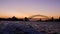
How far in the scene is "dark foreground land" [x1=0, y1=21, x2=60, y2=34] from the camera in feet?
15.7

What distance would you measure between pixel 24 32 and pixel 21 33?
99 mm

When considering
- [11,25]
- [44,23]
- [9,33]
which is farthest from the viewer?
[44,23]

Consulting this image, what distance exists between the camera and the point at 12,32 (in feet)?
15.5

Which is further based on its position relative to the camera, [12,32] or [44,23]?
[44,23]

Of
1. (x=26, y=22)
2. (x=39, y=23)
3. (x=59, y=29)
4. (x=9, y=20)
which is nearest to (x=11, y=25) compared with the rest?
(x=9, y=20)

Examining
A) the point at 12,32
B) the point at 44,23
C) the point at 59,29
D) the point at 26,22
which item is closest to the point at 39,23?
the point at 44,23

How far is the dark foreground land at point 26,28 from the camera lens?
4789 millimetres

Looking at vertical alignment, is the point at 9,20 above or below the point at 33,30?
above

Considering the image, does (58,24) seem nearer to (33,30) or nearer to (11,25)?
(33,30)

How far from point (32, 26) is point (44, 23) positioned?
497 mm

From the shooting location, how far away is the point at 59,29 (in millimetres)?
4945

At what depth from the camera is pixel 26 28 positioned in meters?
5.13

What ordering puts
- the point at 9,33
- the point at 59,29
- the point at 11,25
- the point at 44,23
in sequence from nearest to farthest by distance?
the point at 9,33 → the point at 59,29 → the point at 11,25 → the point at 44,23

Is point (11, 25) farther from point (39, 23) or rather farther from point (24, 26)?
point (39, 23)
